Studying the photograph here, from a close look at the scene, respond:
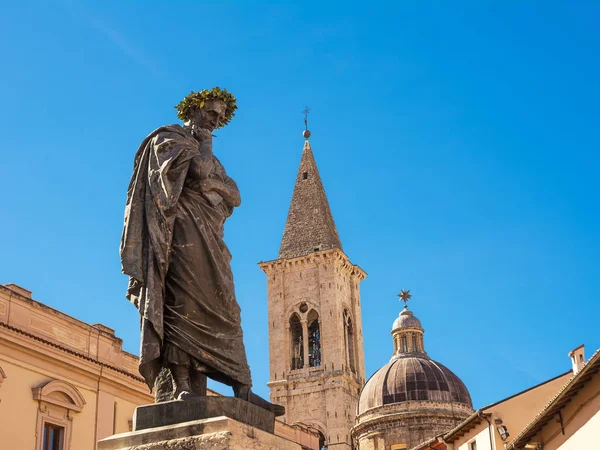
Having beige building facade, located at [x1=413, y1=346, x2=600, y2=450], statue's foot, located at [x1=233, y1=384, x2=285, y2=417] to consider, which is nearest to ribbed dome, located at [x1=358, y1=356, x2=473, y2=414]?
beige building facade, located at [x1=413, y1=346, x2=600, y2=450]

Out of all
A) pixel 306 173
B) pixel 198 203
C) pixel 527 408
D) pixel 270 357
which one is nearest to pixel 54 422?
pixel 527 408

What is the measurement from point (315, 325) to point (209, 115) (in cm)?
7151

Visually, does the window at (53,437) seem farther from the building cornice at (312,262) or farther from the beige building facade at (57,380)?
the building cornice at (312,262)

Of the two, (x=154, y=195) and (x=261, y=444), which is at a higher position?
(x=154, y=195)

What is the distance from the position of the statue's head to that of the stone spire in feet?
232

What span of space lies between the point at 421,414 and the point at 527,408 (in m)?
21.6

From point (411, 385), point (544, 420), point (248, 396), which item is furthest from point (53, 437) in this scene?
point (411, 385)

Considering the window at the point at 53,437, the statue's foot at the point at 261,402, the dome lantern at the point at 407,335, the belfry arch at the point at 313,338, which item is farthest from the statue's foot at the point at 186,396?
the belfry arch at the point at 313,338

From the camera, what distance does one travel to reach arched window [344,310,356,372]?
3000 inches

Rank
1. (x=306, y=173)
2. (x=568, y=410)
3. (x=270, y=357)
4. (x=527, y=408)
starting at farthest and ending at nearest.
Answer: (x=306, y=173)
(x=270, y=357)
(x=527, y=408)
(x=568, y=410)

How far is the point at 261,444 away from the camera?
4.74 meters

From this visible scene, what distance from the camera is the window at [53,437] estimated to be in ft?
89.6

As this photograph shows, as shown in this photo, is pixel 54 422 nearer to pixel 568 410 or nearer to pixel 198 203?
pixel 568 410

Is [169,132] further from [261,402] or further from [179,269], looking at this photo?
[261,402]
